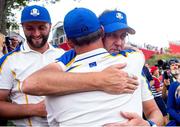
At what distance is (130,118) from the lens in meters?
2.07

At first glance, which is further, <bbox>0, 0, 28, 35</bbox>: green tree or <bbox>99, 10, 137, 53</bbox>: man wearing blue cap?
<bbox>0, 0, 28, 35</bbox>: green tree

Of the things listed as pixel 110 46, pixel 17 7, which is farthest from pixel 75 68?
pixel 17 7

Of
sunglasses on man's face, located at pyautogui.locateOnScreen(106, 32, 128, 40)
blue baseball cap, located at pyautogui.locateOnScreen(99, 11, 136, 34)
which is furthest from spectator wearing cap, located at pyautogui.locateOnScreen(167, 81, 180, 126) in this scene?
blue baseball cap, located at pyautogui.locateOnScreen(99, 11, 136, 34)

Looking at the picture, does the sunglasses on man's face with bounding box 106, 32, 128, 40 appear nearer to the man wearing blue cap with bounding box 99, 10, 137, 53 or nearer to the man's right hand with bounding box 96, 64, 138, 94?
the man wearing blue cap with bounding box 99, 10, 137, 53

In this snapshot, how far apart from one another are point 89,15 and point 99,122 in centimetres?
60

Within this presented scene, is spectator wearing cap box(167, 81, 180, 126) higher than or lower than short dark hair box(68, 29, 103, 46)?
lower

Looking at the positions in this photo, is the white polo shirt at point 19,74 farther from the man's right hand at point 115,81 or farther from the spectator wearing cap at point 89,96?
the man's right hand at point 115,81

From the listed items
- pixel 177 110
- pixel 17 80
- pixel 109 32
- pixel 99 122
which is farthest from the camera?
pixel 177 110

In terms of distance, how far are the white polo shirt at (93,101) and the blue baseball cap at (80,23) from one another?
0.12 metres

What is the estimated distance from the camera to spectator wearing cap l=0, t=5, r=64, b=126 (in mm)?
3184

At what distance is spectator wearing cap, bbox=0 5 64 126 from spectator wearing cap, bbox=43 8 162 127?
3.44ft

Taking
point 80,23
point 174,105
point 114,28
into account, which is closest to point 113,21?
point 114,28

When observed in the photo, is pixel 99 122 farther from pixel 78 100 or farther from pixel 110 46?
pixel 110 46

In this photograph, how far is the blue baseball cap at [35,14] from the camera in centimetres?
333
